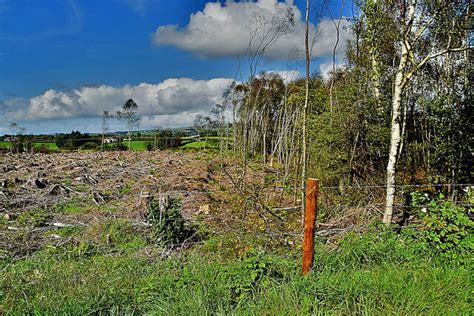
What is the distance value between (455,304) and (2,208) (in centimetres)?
864

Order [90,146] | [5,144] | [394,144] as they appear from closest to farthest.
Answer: [394,144] → [5,144] → [90,146]

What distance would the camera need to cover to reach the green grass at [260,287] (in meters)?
3.05

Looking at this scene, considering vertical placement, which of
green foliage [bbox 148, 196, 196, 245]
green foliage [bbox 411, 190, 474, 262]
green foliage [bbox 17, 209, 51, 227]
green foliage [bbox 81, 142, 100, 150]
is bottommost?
green foliage [bbox 17, 209, 51, 227]

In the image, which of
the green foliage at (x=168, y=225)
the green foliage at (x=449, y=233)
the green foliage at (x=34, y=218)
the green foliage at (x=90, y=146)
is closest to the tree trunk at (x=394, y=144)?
the green foliage at (x=449, y=233)

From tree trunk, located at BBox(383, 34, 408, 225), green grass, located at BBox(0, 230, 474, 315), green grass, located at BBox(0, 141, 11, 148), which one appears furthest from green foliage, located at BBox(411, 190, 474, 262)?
green grass, located at BBox(0, 141, 11, 148)

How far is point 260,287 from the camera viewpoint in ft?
11.1

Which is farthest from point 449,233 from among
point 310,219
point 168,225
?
point 168,225

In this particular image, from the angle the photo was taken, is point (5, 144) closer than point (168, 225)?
No

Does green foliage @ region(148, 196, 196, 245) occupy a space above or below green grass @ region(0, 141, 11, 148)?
below

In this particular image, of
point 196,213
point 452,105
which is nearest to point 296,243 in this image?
point 196,213

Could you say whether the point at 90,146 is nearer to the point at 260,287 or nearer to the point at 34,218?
the point at 34,218

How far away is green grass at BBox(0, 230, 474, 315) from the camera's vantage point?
120 inches

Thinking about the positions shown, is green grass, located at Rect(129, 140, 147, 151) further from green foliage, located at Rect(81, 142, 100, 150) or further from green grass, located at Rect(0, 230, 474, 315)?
green grass, located at Rect(0, 230, 474, 315)

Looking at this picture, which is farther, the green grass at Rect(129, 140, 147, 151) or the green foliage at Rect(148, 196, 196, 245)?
the green grass at Rect(129, 140, 147, 151)
